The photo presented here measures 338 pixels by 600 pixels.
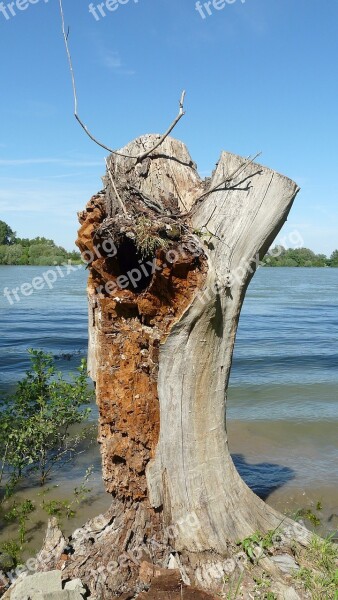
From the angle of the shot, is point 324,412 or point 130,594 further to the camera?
point 324,412

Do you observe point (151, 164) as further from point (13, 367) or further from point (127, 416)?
point (13, 367)

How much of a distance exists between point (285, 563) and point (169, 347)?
74.7 inches

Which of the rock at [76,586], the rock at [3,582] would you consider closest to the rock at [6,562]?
the rock at [3,582]

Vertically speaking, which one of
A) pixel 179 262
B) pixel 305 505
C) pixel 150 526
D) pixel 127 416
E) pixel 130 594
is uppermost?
pixel 179 262

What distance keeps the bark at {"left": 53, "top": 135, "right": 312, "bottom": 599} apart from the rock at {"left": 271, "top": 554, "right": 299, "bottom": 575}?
0.26 meters

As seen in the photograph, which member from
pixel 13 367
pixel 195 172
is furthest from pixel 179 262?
pixel 13 367

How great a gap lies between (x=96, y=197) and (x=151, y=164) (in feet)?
1.66

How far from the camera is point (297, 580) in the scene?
3.99m

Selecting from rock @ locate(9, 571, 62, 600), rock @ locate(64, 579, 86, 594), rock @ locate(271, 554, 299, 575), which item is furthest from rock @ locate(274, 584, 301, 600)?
rock @ locate(9, 571, 62, 600)

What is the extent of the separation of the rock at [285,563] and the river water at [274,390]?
2.57 metres

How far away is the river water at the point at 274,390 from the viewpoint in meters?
7.79

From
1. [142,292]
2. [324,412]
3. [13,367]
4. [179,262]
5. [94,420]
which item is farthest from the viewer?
[13,367]

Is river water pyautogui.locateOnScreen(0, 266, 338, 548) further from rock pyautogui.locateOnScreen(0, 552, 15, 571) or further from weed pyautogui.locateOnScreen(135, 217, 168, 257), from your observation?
weed pyautogui.locateOnScreen(135, 217, 168, 257)

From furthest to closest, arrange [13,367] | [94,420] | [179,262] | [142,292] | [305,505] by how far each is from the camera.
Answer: [13,367] → [94,420] → [305,505] → [142,292] → [179,262]
